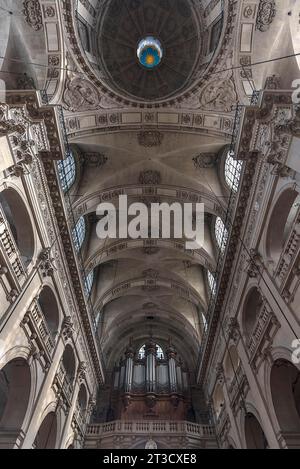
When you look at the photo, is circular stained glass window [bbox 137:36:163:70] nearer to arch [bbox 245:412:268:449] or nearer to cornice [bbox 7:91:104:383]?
cornice [bbox 7:91:104:383]

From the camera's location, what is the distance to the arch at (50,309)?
11953 millimetres

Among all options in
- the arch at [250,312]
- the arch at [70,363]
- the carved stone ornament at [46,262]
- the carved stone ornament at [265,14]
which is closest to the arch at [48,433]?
the arch at [70,363]

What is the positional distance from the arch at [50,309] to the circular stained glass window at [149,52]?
10.4m

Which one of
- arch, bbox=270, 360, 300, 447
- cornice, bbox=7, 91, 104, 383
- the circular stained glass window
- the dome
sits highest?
the dome

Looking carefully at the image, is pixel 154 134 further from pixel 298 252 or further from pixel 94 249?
pixel 298 252

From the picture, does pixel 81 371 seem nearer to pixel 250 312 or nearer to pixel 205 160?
pixel 250 312

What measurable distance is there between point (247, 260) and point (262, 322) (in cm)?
232

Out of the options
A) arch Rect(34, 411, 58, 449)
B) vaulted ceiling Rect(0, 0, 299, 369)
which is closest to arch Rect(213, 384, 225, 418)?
vaulted ceiling Rect(0, 0, 299, 369)

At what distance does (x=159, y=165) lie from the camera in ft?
49.6

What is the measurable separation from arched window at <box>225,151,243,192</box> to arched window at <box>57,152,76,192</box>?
7.24m

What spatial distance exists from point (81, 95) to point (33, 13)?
117 inches

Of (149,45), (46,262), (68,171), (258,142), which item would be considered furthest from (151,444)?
(149,45)

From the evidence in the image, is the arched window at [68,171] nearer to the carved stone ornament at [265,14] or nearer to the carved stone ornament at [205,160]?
Result: the carved stone ornament at [205,160]

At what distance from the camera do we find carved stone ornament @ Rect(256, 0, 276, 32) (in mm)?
10734
